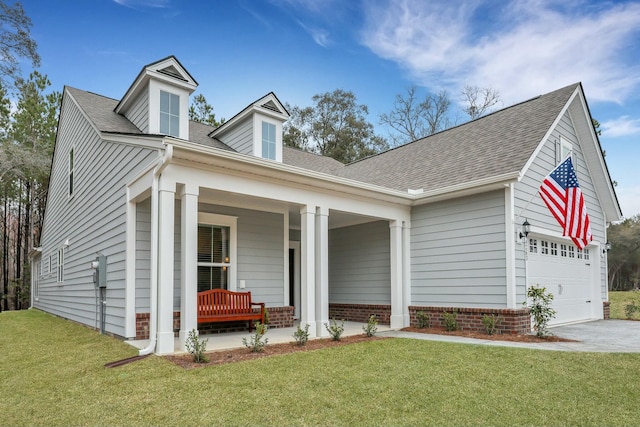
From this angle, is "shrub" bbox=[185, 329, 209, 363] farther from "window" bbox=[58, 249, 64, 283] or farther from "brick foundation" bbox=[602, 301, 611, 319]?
"brick foundation" bbox=[602, 301, 611, 319]

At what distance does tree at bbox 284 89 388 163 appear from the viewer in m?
28.9

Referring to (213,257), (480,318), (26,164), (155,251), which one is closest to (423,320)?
(480,318)

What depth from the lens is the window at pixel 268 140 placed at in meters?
10.7

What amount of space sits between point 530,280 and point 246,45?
32.3 ft

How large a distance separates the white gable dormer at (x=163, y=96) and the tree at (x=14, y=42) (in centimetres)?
426

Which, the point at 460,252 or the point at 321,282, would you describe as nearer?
the point at 321,282

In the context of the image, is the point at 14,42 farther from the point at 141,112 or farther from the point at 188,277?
the point at 188,277

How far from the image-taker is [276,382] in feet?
15.4

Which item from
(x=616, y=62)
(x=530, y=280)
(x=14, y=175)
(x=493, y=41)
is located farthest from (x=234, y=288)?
(x=14, y=175)

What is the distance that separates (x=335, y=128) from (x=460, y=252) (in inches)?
847

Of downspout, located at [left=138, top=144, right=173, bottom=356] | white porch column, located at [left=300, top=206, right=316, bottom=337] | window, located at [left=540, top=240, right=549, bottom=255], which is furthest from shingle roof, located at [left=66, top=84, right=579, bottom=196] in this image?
downspout, located at [left=138, top=144, right=173, bottom=356]

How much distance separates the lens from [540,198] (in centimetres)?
946

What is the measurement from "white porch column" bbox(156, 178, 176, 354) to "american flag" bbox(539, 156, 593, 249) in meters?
6.56

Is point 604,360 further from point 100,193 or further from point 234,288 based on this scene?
point 100,193
